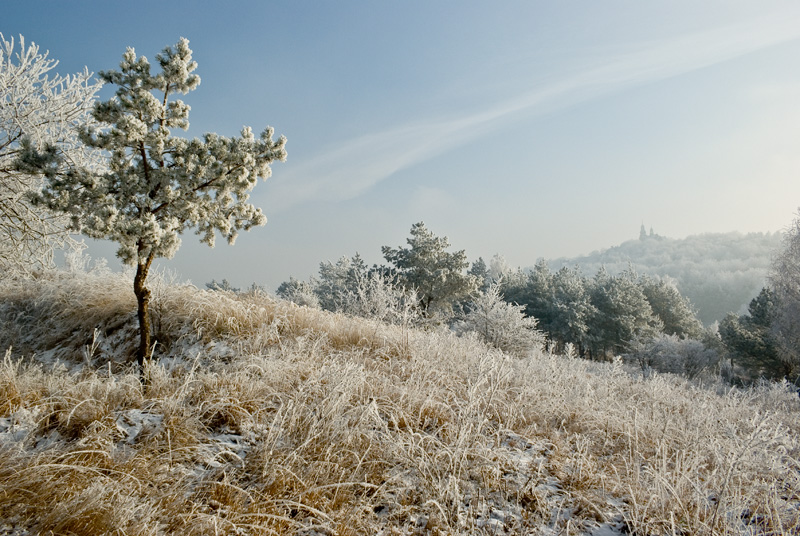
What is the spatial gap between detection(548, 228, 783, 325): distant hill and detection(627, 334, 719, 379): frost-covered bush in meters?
30.2

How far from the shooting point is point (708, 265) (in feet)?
452

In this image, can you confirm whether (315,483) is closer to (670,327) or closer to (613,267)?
(670,327)

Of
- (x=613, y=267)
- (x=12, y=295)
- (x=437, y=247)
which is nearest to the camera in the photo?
(x=12, y=295)

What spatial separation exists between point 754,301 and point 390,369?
4010cm

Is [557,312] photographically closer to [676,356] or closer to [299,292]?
[676,356]

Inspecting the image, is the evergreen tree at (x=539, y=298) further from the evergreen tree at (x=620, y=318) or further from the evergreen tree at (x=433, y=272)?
the evergreen tree at (x=433, y=272)

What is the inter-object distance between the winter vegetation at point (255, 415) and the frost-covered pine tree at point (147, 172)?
2 centimetres

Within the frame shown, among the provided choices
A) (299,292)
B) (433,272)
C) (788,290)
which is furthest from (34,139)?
(299,292)

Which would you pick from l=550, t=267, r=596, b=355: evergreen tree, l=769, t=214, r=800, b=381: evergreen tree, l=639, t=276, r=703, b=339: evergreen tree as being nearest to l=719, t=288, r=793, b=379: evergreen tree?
l=769, t=214, r=800, b=381: evergreen tree

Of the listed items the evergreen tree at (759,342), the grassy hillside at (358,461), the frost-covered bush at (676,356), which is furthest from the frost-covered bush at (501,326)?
the frost-covered bush at (676,356)

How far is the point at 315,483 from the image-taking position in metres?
2.29

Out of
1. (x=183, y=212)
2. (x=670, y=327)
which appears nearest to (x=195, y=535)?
(x=183, y=212)

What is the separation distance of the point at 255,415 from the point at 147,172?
3113mm

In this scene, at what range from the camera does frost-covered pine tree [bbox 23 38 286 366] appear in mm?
3945
